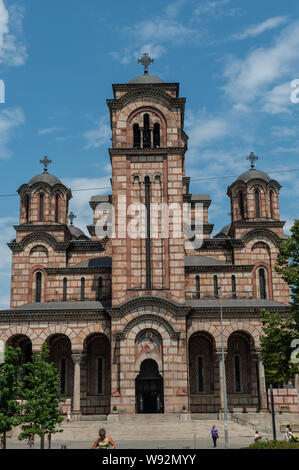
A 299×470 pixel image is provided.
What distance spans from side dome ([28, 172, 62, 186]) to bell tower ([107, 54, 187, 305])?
9.93 m

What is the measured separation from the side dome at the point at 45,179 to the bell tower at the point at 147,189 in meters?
9.93

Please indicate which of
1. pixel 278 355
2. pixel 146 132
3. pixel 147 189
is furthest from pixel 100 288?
pixel 278 355

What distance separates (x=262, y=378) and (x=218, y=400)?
3826 millimetres

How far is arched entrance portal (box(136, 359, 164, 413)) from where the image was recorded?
39.6 meters

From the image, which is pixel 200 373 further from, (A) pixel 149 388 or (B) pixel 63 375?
(B) pixel 63 375

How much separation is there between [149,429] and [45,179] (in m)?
25.7

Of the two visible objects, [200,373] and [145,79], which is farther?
[145,79]

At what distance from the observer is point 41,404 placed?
27469 mm

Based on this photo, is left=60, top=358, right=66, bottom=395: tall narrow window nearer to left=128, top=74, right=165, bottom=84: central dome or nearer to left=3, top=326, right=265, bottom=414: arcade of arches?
left=3, top=326, right=265, bottom=414: arcade of arches

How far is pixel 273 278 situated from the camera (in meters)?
48.6

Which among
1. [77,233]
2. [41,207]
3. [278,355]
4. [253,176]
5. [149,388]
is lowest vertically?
[149,388]

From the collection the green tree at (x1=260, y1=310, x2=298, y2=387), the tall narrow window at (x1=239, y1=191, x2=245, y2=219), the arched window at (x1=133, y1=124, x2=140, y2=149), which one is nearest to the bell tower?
the arched window at (x1=133, y1=124, x2=140, y2=149)

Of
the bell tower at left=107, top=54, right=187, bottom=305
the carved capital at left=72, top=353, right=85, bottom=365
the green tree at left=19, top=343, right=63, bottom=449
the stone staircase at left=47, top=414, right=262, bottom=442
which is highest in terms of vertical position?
the bell tower at left=107, top=54, right=187, bottom=305
